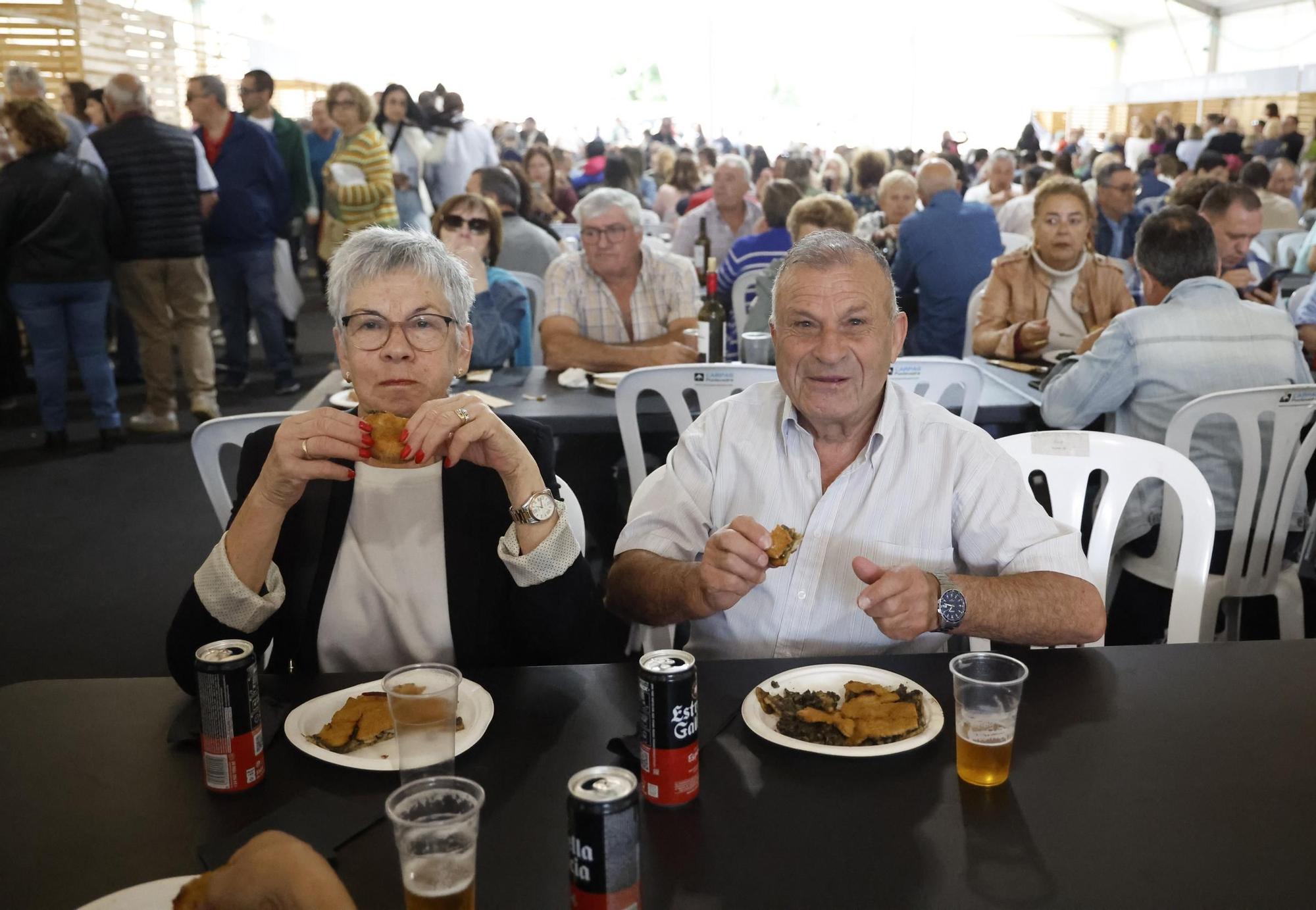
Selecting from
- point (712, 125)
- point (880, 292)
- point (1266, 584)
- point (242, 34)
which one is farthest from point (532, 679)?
point (712, 125)

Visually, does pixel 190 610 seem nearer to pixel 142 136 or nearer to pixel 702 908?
pixel 702 908

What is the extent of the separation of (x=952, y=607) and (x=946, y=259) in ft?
12.1

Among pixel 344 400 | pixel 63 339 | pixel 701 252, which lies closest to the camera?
pixel 344 400

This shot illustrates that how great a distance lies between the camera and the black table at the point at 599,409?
10.3 feet

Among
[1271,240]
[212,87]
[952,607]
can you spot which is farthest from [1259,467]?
[212,87]

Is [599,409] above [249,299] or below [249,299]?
below

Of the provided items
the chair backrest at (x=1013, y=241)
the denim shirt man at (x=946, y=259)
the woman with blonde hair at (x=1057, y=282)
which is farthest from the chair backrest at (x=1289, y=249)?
the woman with blonde hair at (x=1057, y=282)

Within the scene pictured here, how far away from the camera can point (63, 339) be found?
5.59m

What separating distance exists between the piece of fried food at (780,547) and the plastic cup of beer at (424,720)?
514 mm

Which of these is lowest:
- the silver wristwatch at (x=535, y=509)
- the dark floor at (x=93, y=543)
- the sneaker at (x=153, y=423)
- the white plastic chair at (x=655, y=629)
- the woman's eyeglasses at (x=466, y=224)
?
the dark floor at (x=93, y=543)

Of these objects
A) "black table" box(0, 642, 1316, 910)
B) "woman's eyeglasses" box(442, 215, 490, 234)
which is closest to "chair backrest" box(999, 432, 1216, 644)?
"black table" box(0, 642, 1316, 910)

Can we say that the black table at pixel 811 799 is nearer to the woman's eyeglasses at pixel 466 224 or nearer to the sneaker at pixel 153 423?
the woman's eyeglasses at pixel 466 224

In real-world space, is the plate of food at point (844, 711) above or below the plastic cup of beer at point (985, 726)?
below

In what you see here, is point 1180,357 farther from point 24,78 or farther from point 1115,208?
point 24,78
